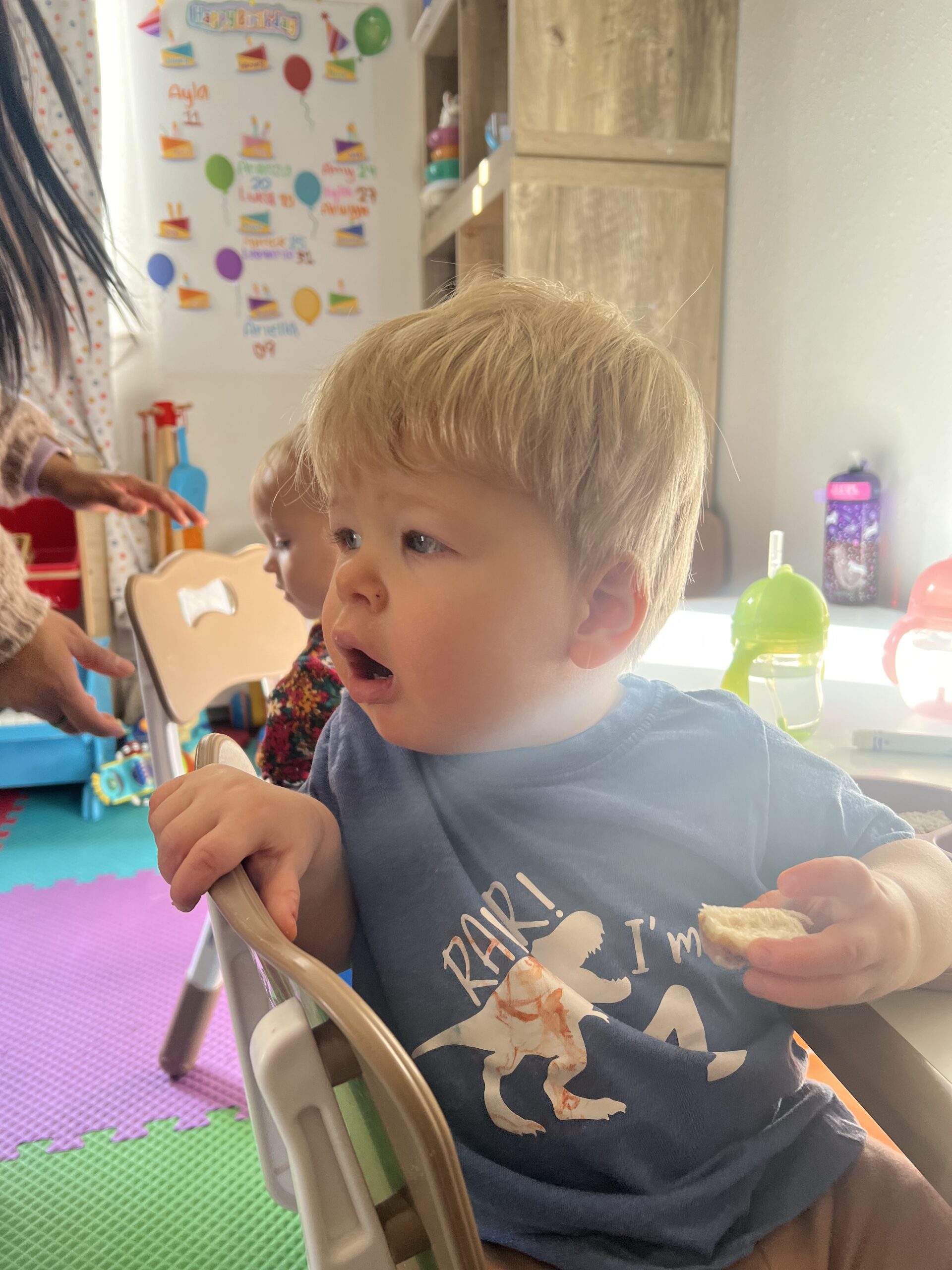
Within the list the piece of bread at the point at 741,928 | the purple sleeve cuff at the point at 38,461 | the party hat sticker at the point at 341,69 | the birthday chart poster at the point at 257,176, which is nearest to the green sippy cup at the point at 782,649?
the piece of bread at the point at 741,928

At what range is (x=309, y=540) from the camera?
1039 millimetres

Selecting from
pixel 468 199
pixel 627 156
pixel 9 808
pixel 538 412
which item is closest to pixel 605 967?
pixel 538 412

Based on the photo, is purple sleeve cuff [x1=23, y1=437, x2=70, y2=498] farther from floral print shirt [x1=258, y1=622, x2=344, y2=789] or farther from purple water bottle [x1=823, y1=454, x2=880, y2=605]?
purple water bottle [x1=823, y1=454, x2=880, y2=605]

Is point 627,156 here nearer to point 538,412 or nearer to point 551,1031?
point 538,412

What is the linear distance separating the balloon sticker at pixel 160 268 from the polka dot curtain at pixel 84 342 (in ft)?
0.51

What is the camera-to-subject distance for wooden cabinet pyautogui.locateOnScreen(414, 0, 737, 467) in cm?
177

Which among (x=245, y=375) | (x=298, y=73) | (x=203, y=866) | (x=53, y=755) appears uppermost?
(x=298, y=73)

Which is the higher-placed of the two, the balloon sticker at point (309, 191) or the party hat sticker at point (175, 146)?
the party hat sticker at point (175, 146)

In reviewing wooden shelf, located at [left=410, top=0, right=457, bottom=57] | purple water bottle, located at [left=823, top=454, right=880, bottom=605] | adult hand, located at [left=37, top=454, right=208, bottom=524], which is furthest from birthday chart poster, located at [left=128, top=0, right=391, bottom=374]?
adult hand, located at [left=37, top=454, right=208, bottom=524]

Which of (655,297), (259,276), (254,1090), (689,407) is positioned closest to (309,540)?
(689,407)

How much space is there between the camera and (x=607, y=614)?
1.70 feet

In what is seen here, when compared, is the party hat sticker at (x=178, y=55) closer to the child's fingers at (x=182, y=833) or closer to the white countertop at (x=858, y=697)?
the white countertop at (x=858, y=697)

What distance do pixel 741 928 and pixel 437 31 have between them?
266cm

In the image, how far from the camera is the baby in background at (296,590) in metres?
0.92
